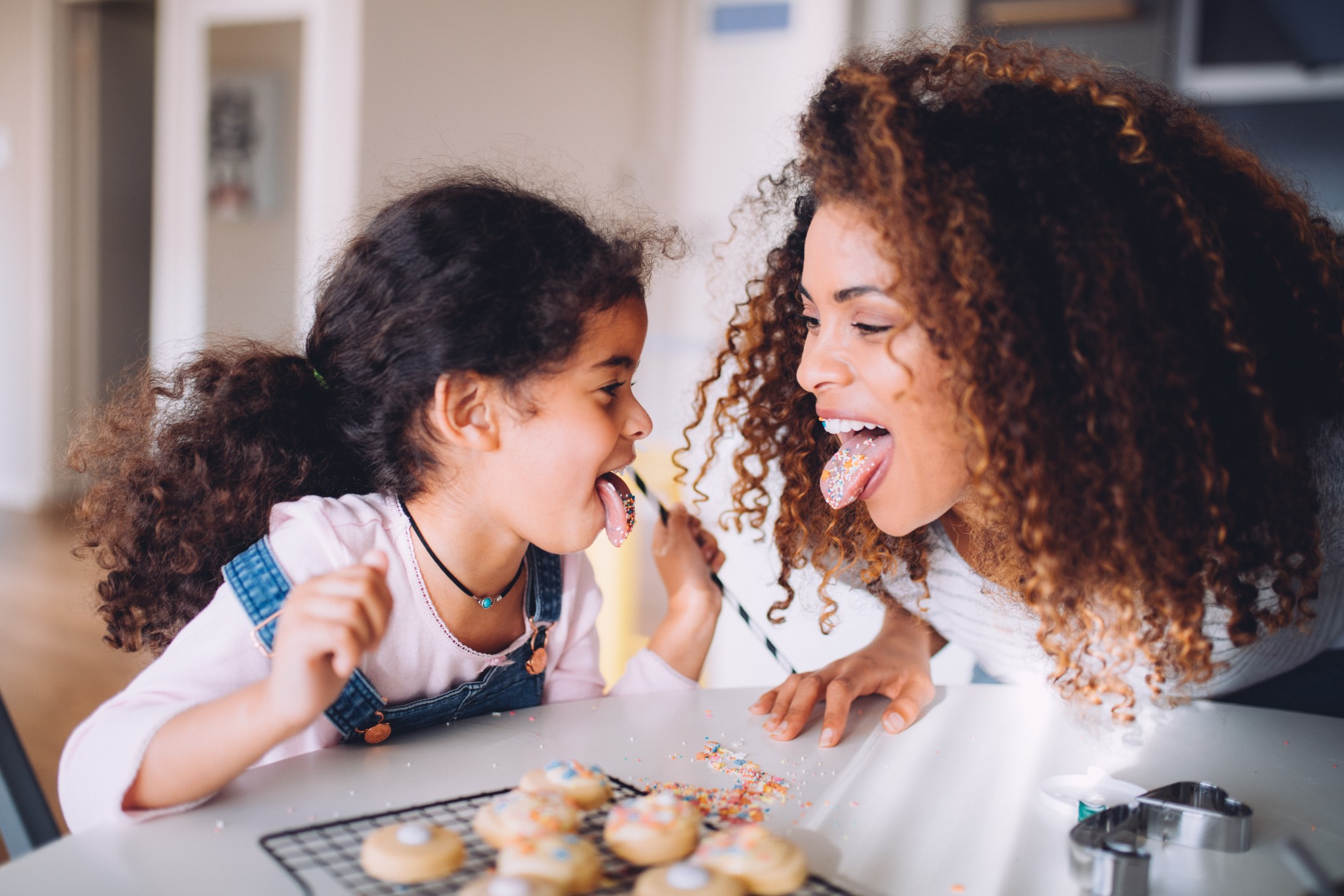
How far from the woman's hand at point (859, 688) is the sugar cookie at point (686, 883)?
37cm

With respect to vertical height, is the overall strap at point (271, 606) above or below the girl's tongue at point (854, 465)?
below

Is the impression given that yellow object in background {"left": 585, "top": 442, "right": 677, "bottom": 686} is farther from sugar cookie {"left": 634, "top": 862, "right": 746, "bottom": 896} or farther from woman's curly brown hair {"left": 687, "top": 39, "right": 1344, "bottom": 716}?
sugar cookie {"left": 634, "top": 862, "right": 746, "bottom": 896}

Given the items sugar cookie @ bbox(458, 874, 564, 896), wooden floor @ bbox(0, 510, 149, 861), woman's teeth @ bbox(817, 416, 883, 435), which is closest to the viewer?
sugar cookie @ bbox(458, 874, 564, 896)

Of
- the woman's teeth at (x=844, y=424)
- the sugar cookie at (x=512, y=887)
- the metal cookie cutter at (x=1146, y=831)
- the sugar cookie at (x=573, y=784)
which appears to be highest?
the woman's teeth at (x=844, y=424)

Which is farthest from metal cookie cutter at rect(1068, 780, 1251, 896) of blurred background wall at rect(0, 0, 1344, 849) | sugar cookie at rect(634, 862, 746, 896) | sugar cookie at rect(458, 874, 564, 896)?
blurred background wall at rect(0, 0, 1344, 849)

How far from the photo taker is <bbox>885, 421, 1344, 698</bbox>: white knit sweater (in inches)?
44.4

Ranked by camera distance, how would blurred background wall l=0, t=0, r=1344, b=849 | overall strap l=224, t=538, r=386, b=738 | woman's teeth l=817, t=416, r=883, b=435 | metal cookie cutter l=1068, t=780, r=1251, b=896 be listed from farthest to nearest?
blurred background wall l=0, t=0, r=1344, b=849
woman's teeth l=817, t=416, r=883, b=435
overall strap l=224, t=538, r=386, b=738
metal cookie cutter l=1068, t=780, r=1251, b=896

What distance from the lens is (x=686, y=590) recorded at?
1313 millimetres

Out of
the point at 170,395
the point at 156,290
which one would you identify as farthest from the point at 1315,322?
the point at 156,290

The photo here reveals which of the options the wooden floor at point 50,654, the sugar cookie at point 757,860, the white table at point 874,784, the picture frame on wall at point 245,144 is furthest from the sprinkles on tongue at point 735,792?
the picture frame on wall at point 245,144

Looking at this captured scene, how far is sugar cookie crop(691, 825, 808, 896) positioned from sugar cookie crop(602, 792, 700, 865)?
15 millimetres

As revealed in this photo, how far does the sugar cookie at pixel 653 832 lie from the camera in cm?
66

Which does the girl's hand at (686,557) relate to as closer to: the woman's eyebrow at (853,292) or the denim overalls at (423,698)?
the denim overalls at (423,698)

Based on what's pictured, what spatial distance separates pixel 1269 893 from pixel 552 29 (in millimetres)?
4015
